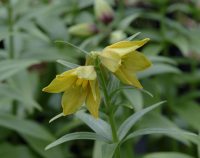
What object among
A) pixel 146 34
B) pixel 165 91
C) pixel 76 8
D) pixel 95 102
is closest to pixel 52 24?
pixel 76 8

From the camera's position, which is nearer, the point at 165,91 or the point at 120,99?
the point at 120,99

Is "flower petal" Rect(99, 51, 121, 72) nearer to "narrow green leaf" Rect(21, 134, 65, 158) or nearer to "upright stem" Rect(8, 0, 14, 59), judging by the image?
"narrow green leaf" Rect(21, 134, 65, 158)

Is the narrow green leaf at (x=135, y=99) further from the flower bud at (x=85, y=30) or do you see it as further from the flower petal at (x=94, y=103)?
the flower petal at (x=94, y=103)

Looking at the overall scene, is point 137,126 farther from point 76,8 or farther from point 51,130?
point 76,8

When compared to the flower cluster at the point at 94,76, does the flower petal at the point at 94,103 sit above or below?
below

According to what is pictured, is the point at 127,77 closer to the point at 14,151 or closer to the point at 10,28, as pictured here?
the point at 14,151

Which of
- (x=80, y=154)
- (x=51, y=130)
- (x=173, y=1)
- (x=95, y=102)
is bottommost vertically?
(x=80, y=154)

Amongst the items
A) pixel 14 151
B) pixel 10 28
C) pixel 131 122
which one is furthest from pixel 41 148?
pixel 131 122

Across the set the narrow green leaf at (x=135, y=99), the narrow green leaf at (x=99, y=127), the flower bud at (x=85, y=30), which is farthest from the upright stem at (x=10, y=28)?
the narrow green leaf at (x=99, y=127)
